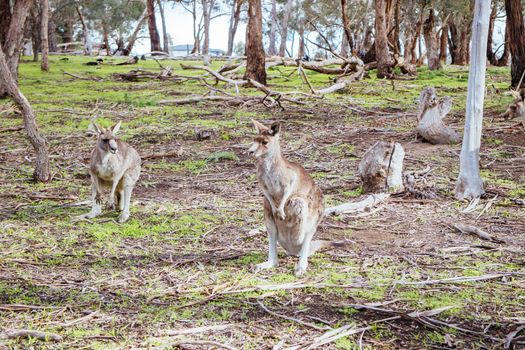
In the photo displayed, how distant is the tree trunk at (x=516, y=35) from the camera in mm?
13852

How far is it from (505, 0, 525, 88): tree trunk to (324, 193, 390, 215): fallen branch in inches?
354

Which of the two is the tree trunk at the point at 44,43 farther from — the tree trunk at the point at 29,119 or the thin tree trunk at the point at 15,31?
the tree trunk at the point at 29,119

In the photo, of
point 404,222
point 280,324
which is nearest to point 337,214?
point 404,222

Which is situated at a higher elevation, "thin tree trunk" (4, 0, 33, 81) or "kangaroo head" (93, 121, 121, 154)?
"thin tree trunk" (4, 0, 33, 81)

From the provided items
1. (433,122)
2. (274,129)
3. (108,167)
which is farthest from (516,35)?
(274,129)

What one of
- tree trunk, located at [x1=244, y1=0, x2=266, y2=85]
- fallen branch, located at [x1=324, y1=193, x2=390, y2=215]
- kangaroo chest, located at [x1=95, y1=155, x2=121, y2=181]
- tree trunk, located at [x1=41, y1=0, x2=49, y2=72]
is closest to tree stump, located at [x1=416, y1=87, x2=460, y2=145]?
fallen branch, located at [x1=324, y1=193, x2=390, y2=215]

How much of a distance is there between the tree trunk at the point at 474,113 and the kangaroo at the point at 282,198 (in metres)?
2.59

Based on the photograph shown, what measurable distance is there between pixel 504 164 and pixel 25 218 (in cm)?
556

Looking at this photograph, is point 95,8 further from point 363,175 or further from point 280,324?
point 280,324

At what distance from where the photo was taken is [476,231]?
211 inches

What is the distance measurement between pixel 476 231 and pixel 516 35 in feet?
32.8

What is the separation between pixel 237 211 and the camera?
6.21 metres

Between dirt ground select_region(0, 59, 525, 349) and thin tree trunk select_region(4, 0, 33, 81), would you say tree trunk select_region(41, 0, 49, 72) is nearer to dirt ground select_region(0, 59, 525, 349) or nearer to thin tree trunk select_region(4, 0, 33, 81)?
thin tree trunk select_region(4, 0, 33, 81)

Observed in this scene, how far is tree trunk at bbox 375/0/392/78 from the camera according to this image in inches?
733
